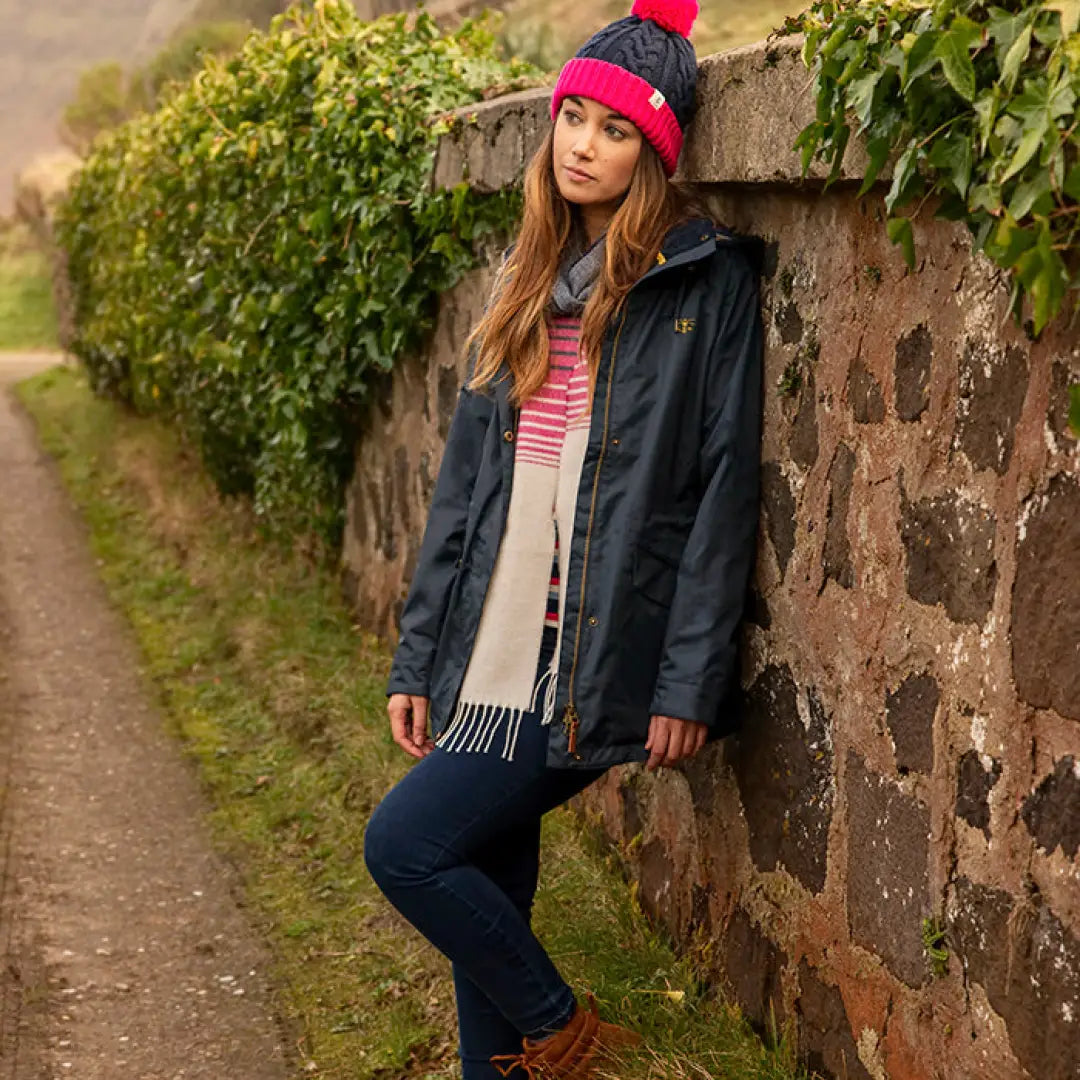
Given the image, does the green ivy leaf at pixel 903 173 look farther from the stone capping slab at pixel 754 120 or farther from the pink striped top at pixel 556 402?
the pink striped top at pixel 556 402

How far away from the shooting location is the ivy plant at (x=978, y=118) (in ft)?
6.08

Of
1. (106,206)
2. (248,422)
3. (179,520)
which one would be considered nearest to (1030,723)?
(248,422)

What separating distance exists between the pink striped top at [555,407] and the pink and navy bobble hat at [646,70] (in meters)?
0.36

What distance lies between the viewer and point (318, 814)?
4699mm

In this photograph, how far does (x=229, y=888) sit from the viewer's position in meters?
4.39

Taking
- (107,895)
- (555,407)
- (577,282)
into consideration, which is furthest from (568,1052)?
(107,895)

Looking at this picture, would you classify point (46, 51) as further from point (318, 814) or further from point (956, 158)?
point (956, 158)

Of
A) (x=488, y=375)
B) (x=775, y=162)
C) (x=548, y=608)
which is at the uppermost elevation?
(x=775, y=162)

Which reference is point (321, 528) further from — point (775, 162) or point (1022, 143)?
point (1022, 143)

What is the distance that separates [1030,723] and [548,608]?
95 cm

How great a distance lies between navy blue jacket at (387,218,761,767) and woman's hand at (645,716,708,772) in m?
0.03

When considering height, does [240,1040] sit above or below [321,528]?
below

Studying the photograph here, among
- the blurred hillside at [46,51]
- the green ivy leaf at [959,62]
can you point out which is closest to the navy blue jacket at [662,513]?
the green ivy leaf at [959,62]

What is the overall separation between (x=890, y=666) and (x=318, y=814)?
2555 mm
